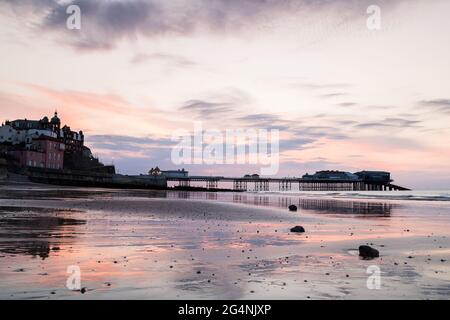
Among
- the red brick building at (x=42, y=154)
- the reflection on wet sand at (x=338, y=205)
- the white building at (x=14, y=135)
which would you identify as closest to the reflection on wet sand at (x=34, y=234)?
the reflection on wet sand at (x=338, y=205)

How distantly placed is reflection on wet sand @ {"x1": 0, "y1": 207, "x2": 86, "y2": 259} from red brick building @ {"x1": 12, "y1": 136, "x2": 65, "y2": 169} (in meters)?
107

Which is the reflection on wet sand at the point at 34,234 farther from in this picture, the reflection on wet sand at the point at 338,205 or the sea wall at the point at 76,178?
the sea wall at the point at 76,178

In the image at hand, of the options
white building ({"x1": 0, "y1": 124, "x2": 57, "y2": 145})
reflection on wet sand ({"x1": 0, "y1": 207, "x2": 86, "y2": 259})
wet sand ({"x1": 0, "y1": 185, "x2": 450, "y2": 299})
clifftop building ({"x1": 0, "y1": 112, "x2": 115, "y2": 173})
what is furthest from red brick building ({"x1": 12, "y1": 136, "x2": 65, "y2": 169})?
wet sand ({"x1": 0, "y1": 185, "x2": 450, "y2": 299})

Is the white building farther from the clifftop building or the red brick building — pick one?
the red brick building

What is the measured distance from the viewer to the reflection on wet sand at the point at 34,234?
1444cm

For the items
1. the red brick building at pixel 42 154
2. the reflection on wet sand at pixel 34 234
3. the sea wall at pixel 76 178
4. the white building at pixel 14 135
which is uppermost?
the white building at pixel 14 135

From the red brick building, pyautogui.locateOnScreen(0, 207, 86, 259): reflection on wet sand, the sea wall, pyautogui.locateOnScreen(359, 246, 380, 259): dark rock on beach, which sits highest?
the red brick building

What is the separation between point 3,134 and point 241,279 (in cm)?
15467

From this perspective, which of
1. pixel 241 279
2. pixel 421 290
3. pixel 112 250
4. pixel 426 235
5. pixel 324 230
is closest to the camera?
pixel 421 290

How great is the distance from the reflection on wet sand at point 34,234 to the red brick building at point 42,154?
107 m

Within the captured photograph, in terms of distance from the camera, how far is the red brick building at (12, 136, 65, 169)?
124 metres

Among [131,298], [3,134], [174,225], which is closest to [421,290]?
[131,298]
